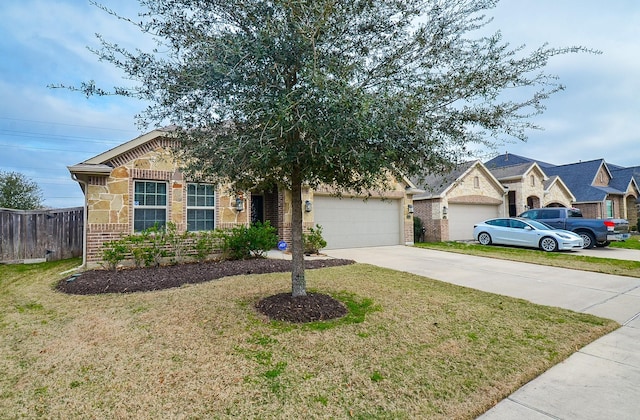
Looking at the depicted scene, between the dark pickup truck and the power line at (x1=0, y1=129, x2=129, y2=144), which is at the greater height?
the power line at (x1=0, y1=129, x2=129, y2=144)

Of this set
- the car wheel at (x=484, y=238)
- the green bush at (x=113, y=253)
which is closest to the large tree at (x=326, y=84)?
the green bush at (x=113, y=253)

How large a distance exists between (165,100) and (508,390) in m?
4.84

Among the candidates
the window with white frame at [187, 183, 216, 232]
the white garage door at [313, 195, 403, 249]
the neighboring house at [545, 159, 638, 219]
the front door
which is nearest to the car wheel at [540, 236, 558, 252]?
the white garage door at [313, 195, 403, 249]

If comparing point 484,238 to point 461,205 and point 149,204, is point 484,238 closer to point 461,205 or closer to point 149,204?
point 461,205

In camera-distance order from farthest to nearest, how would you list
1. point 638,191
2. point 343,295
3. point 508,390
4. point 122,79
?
point 638,191, point 343,295, point 122,79, point 508,390

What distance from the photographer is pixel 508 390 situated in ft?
9.27

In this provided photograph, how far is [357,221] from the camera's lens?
1329cm

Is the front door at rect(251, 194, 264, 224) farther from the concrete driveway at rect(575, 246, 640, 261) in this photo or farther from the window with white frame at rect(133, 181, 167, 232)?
A: the concrete driveway at rect(575, 246, 640, 261)

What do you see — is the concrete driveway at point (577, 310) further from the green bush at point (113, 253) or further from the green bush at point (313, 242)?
the green bush at point (113, 253)

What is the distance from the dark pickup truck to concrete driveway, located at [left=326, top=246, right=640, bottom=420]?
659 cm

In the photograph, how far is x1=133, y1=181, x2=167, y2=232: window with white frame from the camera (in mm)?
8891

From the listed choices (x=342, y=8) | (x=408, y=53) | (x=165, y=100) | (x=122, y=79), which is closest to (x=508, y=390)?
(x=408, y=53)

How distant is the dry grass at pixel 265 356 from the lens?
101 inches

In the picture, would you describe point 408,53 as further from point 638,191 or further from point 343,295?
point 638,191
